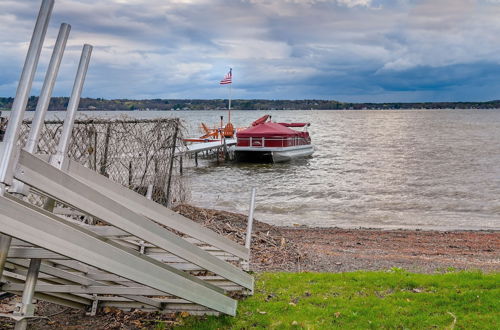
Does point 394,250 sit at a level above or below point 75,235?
below

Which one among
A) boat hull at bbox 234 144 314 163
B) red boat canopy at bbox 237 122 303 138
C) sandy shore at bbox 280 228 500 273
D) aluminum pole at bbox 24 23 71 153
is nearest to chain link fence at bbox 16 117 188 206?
sandy shore at bbox 280 228 500 273

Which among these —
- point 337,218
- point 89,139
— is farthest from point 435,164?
point 89,139

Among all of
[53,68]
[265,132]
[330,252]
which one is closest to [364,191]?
[330,252]

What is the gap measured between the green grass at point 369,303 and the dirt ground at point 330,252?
0.99 meters

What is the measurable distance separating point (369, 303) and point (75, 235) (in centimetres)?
369

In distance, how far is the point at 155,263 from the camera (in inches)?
149

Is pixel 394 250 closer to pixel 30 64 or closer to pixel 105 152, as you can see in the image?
pixel 105 152

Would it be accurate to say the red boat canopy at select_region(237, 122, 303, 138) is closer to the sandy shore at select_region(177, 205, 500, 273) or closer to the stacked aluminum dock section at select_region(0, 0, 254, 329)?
the sandy shore at select_region(177, 205, 500, 273)

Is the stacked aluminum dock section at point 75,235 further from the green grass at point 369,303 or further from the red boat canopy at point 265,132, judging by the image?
the red boat canopy at point 265,132

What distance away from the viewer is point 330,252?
1083 centimetres

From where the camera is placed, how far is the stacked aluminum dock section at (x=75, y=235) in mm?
2713

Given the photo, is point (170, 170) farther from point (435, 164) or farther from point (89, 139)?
point (435, 164)

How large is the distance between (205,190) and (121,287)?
23.2 meters

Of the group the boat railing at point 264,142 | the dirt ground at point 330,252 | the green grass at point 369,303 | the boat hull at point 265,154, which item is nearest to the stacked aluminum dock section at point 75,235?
the dirt ground at point 330,252
